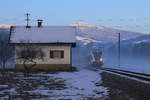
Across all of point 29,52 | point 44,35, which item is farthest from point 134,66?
point 29,52

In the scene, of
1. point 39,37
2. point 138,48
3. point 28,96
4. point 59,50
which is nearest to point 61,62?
point 59,50

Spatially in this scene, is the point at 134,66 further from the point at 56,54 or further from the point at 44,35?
the point at 56,54

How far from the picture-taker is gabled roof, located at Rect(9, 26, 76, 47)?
3809 centimetres

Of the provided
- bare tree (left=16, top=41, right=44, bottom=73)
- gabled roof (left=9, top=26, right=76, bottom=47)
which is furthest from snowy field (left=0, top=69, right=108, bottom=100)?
gabled roof (left=9, top=26, right=76, bottom=47)

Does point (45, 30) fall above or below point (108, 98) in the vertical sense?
above

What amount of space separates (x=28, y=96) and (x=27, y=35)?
90.8ft

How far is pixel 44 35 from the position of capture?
40406mm

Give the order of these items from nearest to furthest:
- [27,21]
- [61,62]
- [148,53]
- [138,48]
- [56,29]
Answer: [61,62] < [56,29] < [27,21] < [148,53] < [138,48]

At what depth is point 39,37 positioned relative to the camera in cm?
3953

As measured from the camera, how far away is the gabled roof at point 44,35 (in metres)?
38.1

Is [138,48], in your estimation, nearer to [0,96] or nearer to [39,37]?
[39,37]

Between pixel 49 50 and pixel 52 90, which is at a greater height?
pixel 49 50

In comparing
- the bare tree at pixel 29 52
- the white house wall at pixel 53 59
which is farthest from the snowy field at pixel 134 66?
the bare tree at pixel 29 52

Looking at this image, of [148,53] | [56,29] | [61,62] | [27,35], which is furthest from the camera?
[148,53]
